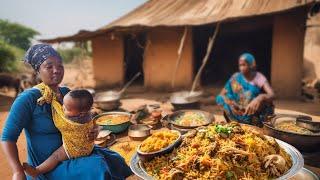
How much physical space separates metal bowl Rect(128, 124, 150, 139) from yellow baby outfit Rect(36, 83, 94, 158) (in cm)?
330

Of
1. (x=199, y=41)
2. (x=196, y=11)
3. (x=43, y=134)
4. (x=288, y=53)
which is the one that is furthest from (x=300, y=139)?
(x=199, y=41)

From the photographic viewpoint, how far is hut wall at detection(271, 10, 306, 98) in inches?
363

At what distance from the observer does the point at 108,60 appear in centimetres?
1290

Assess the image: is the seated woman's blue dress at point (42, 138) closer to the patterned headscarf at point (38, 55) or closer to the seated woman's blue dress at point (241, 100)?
the patterned headscarf at point (38, 55)

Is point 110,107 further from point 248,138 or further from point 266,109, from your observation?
point 248,138

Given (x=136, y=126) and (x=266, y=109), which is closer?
(x=266, y=109)

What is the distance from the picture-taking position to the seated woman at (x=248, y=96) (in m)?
5.52

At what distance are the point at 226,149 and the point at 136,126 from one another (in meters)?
3.62

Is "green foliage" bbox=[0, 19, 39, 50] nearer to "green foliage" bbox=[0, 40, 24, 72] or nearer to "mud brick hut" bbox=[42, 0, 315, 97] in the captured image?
"green foliage" bbox=[0, 40, 24, 72]

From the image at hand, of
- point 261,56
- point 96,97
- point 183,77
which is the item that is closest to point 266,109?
point 96,97

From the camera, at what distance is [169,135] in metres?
3.17

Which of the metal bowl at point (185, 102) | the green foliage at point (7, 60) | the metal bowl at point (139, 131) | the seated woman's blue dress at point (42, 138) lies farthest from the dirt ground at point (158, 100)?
the green foliage at point (7, 60)

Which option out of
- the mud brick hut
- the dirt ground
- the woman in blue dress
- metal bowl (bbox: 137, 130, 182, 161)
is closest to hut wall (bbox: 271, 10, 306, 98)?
the mud brick hut

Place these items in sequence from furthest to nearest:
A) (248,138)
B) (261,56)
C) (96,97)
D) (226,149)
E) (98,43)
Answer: (261,56) → (98,43) → (96,97) → (248,138) → (226,149)
